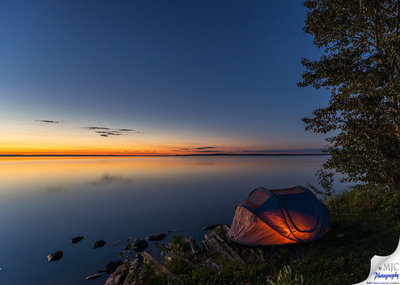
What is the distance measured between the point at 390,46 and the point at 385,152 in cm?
443

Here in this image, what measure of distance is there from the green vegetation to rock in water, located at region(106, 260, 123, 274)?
13.6 ft

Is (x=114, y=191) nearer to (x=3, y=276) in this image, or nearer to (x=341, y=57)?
(x=3, y=276)

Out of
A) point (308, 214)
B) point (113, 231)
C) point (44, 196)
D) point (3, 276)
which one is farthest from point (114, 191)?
point (308, 214)

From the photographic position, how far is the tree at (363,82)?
879 cm

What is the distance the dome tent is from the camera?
905 centimetres

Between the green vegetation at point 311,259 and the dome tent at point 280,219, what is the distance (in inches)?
16.9

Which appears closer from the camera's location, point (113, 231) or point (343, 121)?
point (343, 121)

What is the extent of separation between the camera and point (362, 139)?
355 inches

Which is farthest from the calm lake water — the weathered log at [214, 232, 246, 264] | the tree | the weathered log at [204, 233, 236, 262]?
the tree

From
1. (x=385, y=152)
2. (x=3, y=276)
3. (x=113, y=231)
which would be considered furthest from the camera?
(x=113, y=231)

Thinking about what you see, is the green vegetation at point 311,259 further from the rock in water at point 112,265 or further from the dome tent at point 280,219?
the rock in water at point 112,265

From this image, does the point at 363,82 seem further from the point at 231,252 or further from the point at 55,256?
the point at 55,256

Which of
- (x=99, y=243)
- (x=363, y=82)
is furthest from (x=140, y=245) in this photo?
(x=363, y=82)

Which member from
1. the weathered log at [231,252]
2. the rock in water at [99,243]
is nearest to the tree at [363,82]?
the weathered log at [231,252]
